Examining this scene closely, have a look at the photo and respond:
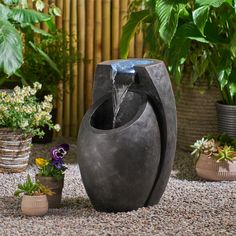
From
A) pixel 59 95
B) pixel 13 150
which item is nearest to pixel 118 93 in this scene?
pixel 13 150

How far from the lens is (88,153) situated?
3084 millimetres

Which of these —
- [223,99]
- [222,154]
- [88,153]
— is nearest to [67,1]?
[223,99]

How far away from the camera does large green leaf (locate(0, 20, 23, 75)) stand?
400 cm

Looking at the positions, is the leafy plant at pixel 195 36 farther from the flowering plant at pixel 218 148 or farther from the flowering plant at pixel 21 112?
the flowering plant at pixel 21 112

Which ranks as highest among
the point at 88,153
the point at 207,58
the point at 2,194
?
the point at 207,58

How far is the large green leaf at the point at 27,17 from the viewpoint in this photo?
438 centimetres

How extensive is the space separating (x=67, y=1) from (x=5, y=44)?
Result: 3.41ft

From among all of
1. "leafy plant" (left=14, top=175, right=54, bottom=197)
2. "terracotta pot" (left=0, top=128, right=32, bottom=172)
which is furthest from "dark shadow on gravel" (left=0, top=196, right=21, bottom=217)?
"terracotta pot" (left=0, top=128, right=32, bottom=172)

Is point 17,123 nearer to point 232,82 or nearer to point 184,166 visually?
point 184,166

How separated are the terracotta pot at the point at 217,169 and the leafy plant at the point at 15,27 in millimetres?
1192

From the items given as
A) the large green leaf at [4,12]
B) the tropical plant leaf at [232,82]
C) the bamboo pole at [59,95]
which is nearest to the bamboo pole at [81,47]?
the bamboo pole at [59,95]

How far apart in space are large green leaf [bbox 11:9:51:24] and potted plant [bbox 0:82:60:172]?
61 centimetres

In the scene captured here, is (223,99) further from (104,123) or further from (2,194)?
(2,194)

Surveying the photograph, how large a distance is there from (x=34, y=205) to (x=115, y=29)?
2.18 m
